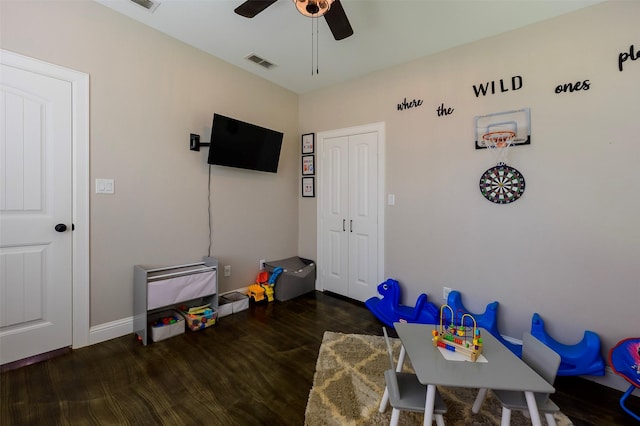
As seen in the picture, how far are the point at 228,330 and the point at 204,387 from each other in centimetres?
81

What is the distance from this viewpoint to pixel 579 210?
2.12 m

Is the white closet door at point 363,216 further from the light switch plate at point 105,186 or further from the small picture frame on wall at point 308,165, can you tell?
the light switch plate at point 105,186

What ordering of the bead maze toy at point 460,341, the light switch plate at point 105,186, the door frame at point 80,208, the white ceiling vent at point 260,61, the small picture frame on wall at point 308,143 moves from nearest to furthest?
1. the bead maze toy at point 460,341
2. the door frame at point 80,208
3. the light switch plate at point 105,186
4. the white ceiling vent at point 260,61
5. the small picture frame on wall at point 308,143

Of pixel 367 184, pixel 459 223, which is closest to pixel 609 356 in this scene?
pixel 459 223

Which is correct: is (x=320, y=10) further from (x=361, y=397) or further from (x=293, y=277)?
(x=293, y=277)

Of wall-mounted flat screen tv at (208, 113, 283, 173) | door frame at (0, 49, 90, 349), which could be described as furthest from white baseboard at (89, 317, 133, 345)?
wall-mounted flat screen tv at (208, 113, 283, 173)

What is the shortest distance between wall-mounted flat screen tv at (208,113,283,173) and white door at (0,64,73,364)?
1134 mm

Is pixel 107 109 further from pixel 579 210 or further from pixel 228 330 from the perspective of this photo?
pixel 579 210

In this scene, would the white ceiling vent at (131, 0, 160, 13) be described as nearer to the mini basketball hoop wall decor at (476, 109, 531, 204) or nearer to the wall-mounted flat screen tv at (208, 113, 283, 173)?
the wall-mounted flat screen tv at (208, 113, 283, 173)

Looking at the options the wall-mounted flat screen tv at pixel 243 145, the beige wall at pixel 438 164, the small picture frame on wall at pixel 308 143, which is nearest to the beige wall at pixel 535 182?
the beige wall at pixel 438 164

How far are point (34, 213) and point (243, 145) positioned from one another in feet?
5.97

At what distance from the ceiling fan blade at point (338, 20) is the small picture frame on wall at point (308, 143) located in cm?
182

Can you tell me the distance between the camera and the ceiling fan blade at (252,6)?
181cm

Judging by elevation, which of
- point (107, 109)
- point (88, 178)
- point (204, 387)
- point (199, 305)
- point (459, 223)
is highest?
point (107, 109)
